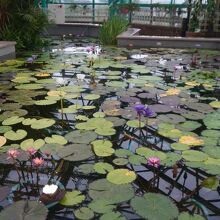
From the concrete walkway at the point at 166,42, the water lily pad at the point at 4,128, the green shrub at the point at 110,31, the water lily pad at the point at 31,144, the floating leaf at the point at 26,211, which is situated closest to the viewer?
the floating leaf at the point at 26,211

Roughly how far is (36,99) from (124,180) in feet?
5.60

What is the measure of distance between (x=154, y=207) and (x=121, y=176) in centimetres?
32

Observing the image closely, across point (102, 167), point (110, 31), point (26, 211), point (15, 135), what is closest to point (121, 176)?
point (102, 167)

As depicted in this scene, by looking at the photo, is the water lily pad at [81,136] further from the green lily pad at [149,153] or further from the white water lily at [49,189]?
the white water lily at [49,189]

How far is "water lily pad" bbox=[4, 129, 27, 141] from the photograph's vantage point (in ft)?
7.21

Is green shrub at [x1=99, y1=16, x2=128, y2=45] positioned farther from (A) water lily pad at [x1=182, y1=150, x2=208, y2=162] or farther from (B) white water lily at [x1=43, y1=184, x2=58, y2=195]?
(B) white water lily at [x1=43, y1=184, x2=58, y2=195]

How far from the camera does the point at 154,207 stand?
58.2 inches

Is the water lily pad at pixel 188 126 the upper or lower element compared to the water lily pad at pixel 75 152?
upper

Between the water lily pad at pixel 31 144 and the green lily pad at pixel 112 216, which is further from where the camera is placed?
the water lily pad at pixel 31 144

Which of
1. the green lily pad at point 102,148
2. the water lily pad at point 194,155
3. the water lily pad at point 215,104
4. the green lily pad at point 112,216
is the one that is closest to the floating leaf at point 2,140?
the green lily pad at point 102,148

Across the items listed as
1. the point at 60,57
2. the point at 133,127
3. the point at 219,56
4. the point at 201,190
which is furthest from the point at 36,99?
the point at 219,56

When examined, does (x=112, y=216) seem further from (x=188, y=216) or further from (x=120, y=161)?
(x=120, y=161)

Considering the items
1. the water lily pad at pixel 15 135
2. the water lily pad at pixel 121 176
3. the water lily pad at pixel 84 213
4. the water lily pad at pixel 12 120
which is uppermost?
the water lily pad at pixel 12 120

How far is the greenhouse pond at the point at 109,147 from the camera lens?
1.53 meters
